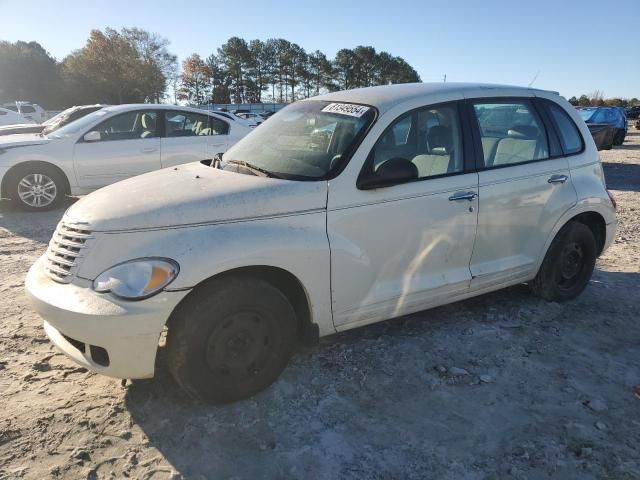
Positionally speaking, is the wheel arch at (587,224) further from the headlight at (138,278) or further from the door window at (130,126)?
the door window at (130,126)

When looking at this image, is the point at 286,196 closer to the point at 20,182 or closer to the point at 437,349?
the point at 437,349

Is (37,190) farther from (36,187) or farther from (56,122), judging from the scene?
(56,122)

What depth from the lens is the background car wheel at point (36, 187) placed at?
7809 millimetres

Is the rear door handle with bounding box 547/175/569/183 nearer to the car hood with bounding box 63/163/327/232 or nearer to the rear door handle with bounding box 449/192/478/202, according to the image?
the rear door handle with bounding box 449/192/478/202

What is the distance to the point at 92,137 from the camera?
8.04m

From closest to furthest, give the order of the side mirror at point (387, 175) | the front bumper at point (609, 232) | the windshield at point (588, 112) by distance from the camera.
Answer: the side mirror at point (387, 175)
the front bumper at point (609, 232)
the windshield at point (588, 112)

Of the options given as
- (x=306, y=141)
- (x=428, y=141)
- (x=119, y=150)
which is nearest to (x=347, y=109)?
(x=306, y=141)

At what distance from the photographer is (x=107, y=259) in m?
2.65

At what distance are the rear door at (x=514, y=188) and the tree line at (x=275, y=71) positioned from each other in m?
70.4

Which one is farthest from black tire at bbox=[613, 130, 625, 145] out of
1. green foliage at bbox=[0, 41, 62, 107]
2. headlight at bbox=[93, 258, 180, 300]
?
green foliage at bbox=[0, 41, 62, 107]

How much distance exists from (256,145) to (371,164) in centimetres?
98

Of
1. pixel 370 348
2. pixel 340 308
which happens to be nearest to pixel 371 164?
pixel 340 308

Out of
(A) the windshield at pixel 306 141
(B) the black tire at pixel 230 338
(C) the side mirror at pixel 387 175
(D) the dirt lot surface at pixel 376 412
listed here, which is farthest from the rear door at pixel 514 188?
(B) the black tire at pixel 230 338

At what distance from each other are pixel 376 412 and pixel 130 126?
6.96 metres
